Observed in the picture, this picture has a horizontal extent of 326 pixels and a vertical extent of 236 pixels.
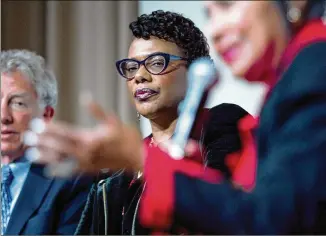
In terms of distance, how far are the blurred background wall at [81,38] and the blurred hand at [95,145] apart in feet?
0.96

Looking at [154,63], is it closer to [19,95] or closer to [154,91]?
[154,91]

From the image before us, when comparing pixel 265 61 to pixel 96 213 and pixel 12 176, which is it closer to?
pixel 96 213

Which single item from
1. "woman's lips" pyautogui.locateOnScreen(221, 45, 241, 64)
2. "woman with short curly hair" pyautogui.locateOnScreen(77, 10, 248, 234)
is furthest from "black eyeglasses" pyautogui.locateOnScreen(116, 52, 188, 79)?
"woman's lips" pyautogui.locateOnScreen(221, 45, 241, 64)

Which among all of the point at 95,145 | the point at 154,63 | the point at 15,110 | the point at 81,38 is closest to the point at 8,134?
the point at 15,110

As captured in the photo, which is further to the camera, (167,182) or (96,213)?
(96,213)

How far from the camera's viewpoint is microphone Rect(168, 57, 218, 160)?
0.83m

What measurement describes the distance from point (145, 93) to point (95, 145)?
0.27 m

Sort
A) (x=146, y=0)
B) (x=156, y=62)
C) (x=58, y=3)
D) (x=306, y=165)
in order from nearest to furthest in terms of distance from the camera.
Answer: (x=306, y=165) → (x=156, y=62) → (x=146, y=0) → (x=58, y=3)

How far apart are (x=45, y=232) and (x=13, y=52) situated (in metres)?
0.31

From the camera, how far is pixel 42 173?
103 centimetres

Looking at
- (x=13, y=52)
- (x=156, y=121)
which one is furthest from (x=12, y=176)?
(x=156, y=121)

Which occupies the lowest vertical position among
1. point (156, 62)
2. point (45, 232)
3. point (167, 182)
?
point (45, 232)

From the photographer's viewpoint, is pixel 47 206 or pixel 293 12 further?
pixel 47 206

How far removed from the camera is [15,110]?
1033mm
